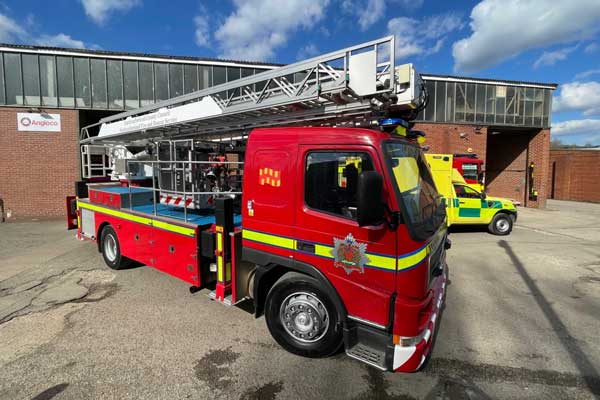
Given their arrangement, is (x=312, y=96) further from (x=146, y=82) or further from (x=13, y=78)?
(x=13, y=78)

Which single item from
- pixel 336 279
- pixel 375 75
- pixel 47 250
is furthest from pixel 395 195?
pixel 47 250

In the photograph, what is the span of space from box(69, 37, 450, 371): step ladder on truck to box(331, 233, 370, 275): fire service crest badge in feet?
0.03

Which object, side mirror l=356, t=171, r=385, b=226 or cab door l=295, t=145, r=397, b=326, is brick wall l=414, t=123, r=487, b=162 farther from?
side mirror l=356, t=171, r=385, b=226

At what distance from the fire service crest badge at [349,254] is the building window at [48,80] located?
1541 cm

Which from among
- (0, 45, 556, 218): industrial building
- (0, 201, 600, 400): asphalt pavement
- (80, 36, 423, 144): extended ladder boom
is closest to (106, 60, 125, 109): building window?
(0, 45, 556, 218): industrial building

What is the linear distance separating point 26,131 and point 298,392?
1591 centimetres

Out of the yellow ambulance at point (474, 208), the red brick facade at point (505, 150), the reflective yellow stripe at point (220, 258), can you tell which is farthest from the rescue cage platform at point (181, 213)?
the red brick facade at point (505, 150)

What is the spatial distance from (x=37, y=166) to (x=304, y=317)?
1529 cm

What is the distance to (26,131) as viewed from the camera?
13086 millimetres

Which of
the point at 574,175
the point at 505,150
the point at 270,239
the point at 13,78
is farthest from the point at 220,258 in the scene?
the point at 574,175

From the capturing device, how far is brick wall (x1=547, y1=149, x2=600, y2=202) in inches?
860

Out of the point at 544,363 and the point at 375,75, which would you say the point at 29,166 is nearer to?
the point at 375,75

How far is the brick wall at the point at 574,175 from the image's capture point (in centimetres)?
2184

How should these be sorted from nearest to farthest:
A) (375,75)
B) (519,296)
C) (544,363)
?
(375,75)
(544,363)
(519,296)
